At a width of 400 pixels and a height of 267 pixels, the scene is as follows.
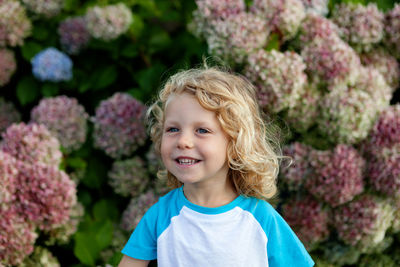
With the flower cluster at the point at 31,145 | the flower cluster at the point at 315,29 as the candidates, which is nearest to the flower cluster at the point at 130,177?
the flower cluster at the point at 31,145

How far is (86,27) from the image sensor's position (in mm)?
2961

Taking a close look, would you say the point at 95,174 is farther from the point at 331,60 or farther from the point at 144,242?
the point at 331,60

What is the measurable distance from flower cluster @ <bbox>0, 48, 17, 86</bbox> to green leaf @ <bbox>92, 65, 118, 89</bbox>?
55 centimetres

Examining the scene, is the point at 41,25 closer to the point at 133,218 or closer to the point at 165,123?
the point at 133,218

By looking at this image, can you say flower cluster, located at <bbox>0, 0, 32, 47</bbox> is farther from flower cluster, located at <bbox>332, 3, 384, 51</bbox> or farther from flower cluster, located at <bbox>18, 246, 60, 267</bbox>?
flower cluster, located at <bbox>332, 3, 384, 51</bbox>

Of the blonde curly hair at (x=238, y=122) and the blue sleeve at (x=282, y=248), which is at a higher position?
the blonde curly hair at (x=238, y=122)

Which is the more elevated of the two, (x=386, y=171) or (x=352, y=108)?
(x=352, y=108)

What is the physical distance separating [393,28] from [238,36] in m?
1.01

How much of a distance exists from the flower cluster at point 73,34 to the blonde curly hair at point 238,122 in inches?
63.4

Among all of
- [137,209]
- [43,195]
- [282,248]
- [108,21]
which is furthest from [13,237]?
[108,21]

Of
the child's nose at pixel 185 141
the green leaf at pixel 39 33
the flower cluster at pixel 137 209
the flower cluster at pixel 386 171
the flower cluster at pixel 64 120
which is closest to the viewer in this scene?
the child's nose at pixel 185 141

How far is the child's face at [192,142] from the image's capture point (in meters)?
1.46

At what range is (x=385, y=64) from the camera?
2693 millimetres

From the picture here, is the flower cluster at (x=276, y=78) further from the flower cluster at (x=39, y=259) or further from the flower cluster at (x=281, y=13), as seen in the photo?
the flower cluster at (x=39, y=259)
